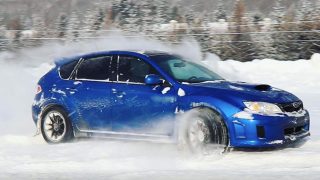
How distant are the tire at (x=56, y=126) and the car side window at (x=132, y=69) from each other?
3.77 ft

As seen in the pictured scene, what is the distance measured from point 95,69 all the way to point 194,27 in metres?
15.3

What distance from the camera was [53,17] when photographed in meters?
29.8

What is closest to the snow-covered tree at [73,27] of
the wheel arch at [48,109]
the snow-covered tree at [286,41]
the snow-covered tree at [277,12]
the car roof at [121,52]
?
the snow-covered tree at [277,12]

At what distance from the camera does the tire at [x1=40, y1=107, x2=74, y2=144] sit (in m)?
10.3

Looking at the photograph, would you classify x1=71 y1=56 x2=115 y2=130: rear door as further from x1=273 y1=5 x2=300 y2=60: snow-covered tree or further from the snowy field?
x1=273 y1=5 x2=300 y2=60: snow-covered tree

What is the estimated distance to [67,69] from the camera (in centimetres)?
1056

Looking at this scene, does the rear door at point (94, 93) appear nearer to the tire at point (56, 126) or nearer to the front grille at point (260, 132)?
the tire at point (56, 126)

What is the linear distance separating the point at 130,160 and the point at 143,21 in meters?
19.1

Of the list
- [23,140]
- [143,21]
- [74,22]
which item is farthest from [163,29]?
[23,140]

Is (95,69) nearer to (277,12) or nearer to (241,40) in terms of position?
(241,40)

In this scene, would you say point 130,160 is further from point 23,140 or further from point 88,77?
point 23,140

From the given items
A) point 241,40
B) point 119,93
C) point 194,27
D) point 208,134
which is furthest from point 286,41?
point 208,134

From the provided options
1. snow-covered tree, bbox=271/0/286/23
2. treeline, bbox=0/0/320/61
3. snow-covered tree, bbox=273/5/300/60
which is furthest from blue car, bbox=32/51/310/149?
snow-covered tree, bbox=271/0/286/23

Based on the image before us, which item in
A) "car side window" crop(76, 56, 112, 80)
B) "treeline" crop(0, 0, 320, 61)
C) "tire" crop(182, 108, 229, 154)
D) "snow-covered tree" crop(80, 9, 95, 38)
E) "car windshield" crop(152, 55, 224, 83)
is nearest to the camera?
"tire" crop(182, 108, 229, 154)
